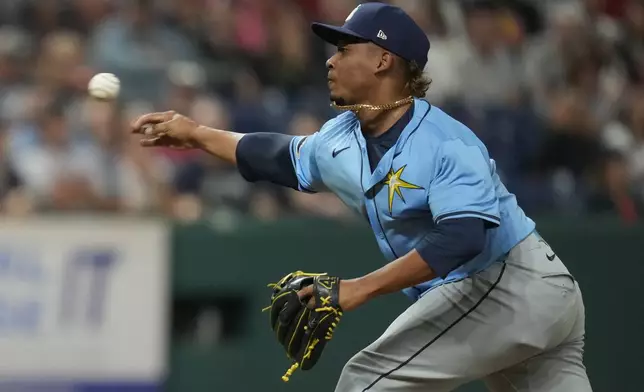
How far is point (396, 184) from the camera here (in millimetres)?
4250

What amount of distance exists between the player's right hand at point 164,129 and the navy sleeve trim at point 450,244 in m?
1.27

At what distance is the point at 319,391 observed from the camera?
7176mm

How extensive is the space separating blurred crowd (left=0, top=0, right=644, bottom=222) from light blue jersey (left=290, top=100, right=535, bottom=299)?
9.12 feet

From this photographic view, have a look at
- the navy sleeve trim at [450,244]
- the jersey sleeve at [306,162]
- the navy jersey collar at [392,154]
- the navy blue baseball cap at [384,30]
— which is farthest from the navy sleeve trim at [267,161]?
the navy sleeve trim at [450,244]

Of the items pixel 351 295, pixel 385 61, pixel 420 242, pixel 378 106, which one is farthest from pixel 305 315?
pixel 385 61

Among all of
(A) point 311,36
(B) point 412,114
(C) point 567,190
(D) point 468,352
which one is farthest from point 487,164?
(A) point 311,36

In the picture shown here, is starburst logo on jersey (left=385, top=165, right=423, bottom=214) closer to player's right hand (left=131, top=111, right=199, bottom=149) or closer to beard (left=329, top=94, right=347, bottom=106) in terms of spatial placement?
beard (left=329, top=94, right=347, bottom=106)

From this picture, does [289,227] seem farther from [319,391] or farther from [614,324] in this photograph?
[614,324]

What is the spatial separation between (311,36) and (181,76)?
58.9 inches

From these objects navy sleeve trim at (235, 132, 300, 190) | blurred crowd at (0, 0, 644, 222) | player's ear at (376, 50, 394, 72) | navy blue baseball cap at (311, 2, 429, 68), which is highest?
navy blue baseball cap at (311, 2, 429, 68)

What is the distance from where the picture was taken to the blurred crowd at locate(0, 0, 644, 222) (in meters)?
7.68

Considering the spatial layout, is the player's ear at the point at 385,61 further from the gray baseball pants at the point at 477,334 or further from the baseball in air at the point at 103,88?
the baseball in air at the point at 103,88

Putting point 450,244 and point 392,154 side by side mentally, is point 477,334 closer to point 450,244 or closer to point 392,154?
point 450,244

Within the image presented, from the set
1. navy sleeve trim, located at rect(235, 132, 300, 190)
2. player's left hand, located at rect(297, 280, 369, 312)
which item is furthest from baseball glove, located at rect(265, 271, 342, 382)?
navy sleeve trim, located at rect(235, 132, 300, 190)
